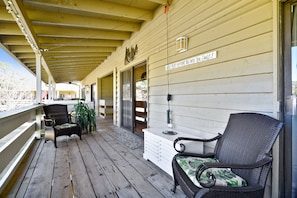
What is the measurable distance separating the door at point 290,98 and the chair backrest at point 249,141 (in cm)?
25

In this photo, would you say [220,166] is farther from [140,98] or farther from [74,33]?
[74,33]

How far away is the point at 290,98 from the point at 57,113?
4.79m

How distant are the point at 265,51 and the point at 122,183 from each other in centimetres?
219

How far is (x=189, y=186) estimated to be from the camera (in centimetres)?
132

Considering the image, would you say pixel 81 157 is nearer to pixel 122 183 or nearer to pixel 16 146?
pixel 16 146

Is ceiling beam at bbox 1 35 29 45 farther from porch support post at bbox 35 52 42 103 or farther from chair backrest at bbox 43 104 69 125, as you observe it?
chair backrest at bbox 43 104 69 125

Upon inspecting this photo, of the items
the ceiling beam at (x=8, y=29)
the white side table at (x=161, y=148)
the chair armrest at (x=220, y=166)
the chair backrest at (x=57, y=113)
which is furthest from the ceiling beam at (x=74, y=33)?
the chair armrest at (x=220, y=166)

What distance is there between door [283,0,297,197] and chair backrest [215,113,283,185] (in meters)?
0.25

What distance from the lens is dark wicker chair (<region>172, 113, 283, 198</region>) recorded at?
3.93ft

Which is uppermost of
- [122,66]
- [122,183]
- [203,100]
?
[122,66]

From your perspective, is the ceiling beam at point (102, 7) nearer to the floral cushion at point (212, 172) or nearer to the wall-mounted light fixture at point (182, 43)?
the wall-mounted light fixture at point (182, 43)

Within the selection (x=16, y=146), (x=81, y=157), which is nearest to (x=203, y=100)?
(x=81, y=157)

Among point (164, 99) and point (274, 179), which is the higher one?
point (164, 99)

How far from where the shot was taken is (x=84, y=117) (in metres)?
4.91
